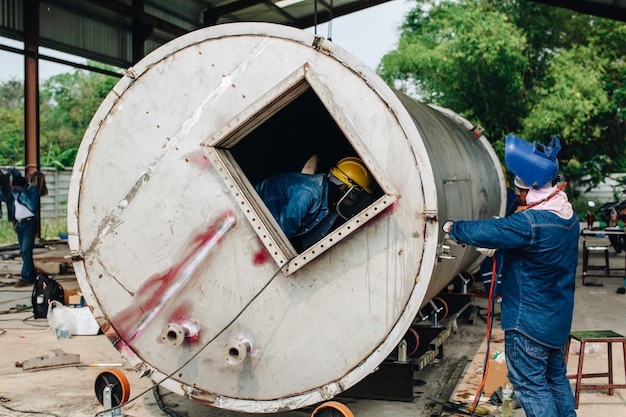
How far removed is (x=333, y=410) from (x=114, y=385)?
1552 millimetres

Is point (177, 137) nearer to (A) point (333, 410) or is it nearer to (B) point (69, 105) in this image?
A: (A) point (333, 410)

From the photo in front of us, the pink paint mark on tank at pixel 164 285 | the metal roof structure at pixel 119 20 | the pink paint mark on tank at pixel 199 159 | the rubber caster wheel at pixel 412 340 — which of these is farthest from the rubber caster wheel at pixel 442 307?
the metal roof structure at pixel 119 20

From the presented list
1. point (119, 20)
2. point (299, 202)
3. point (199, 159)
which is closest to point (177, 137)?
point (199, 159)

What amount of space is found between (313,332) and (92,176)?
169cm

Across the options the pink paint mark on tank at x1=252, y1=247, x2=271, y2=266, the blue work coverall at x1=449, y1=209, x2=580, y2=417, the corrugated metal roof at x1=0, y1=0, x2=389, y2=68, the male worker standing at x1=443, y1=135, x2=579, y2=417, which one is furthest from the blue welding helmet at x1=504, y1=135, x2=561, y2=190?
the corrugated metal roof at x1=0, y1=0, x2=389, y2=68

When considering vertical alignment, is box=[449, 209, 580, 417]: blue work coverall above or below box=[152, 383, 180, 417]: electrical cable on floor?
above

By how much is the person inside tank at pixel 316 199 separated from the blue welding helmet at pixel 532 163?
97 centimetres

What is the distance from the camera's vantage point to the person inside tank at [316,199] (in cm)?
402

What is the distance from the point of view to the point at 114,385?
13.9ft

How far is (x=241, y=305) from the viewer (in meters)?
3.70

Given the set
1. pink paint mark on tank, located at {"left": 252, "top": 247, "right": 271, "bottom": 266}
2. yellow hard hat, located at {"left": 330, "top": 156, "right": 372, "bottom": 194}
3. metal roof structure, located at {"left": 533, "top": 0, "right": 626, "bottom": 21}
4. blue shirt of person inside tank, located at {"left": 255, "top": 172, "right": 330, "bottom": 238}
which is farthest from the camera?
metal roof structure, located at {"left": 533, "top": 0, "right": 626, "bottom": 21}

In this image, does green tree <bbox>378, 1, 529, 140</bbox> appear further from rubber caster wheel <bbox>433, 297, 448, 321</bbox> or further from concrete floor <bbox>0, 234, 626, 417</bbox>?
rubber caster wheel <bbox>433, 297, 448, 321</bbox>

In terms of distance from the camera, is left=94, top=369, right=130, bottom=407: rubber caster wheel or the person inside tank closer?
the person inside tank

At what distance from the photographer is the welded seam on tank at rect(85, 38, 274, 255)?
3693 millimetres
